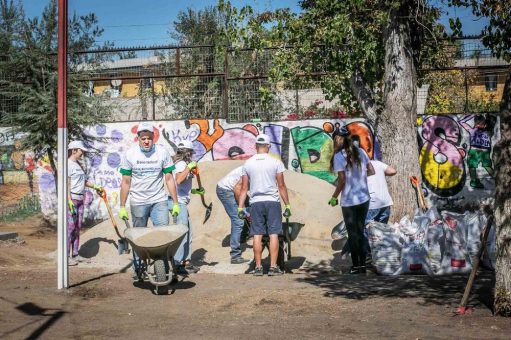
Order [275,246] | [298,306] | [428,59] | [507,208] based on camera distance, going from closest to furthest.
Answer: [507,208], [298,306], [275,246], [428,59]

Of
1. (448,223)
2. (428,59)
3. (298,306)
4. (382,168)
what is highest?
(428,59)

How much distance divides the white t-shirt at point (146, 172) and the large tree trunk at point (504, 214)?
4.00m

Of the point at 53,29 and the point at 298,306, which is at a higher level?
the point at 53,29

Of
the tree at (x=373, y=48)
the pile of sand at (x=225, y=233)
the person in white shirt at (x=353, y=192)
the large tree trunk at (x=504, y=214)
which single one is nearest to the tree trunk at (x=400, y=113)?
the tree at (x=373, y=48)

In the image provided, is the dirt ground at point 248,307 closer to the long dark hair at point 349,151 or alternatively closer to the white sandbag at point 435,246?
the white sandbag at point 435,246

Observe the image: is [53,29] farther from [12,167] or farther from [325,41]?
[325,41]

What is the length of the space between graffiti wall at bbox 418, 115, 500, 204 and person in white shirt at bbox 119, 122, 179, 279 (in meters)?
9.24

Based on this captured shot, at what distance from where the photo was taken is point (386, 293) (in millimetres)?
8219

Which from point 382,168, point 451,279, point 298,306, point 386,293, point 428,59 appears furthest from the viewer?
point 428,59

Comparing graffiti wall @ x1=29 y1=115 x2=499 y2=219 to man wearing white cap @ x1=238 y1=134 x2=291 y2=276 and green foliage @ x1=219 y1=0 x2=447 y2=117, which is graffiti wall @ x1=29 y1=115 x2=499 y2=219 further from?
man wearing white cap @ x1=238 y1=134 x2=291 y2=276

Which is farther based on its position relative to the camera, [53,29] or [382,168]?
[53,29]

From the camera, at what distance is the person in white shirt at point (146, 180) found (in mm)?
9102

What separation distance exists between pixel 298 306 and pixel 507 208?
7.31ft

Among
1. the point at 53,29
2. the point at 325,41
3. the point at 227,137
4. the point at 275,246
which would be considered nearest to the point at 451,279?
the point at 275,246
